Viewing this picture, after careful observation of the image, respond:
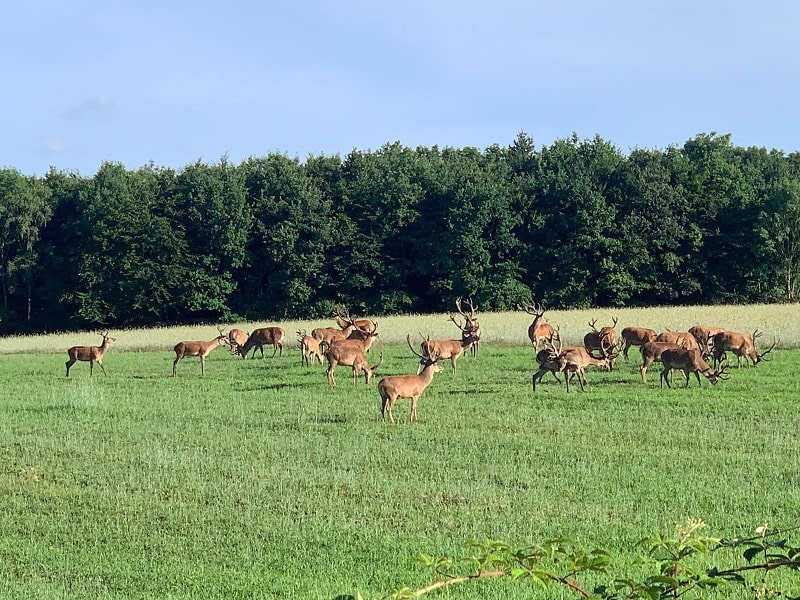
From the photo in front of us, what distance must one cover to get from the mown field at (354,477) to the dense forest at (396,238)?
28.8 m

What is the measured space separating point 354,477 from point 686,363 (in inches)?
343

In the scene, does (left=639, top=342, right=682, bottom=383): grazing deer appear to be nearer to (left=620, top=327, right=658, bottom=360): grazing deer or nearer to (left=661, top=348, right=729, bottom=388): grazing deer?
(left=661, top=348, right=729, bottom=388): grazing deer

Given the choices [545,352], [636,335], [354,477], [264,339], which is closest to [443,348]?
[545,352]

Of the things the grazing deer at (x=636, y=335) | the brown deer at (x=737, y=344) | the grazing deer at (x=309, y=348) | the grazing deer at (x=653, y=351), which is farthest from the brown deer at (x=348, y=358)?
the brown deer at (x=737, y=344)

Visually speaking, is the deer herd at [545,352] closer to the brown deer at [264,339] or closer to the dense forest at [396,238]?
the brown deer at [264,339]

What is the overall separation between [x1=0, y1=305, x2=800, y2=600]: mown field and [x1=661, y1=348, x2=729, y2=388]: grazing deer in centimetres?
41

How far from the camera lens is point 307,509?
10.3m

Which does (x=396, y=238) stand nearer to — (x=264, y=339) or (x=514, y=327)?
(x=514, y=327)

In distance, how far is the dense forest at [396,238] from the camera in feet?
162

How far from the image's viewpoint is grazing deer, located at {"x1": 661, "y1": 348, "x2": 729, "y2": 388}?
1814 centimetres

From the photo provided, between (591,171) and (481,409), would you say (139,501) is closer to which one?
(481,409)

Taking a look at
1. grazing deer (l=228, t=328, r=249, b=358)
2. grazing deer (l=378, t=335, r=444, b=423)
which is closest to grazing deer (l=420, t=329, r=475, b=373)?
grazing deer (l=378, t=335, r=444, b=423)

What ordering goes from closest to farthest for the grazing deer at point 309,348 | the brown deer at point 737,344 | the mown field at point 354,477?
the mown field at point 354,477
the brown deer at point 737,344
the grazing deer at point 309,348

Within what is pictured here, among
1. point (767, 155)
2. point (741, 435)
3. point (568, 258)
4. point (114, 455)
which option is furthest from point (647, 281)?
point (114, 455)
